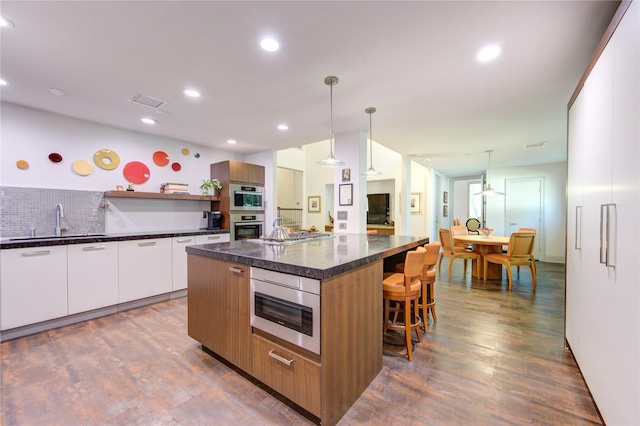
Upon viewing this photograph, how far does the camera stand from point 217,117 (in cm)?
333

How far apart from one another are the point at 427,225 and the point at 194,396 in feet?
22.6

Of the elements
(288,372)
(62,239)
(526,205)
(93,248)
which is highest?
(526,205)

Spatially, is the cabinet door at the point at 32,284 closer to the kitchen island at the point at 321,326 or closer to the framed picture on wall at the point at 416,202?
the kitchen island at the point at 321,326

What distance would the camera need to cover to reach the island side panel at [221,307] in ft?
5.71

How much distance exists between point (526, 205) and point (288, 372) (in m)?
7.66

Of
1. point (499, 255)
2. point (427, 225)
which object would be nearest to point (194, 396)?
point (499, 255)

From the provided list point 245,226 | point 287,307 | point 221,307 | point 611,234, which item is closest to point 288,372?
point 287,307

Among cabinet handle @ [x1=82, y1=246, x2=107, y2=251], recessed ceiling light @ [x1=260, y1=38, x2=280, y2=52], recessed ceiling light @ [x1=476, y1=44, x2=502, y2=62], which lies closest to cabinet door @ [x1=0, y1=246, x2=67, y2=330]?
cabinet handle @ [x1=82, y1=246, x2=107, y2=251]

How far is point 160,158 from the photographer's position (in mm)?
4133

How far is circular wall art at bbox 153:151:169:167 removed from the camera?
408 centimetres

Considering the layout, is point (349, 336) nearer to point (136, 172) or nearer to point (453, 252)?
point (136, 172)

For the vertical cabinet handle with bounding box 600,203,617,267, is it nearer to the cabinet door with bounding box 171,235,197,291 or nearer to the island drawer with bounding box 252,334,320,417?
the island drawer with bounding box 252,334,320,417

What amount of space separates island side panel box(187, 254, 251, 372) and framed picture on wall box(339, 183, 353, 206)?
2475 millimetres

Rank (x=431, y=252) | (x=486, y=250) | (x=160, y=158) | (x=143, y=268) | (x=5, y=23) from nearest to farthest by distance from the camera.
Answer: (x=5, y=23) → (x=431, y=252) → (x=143, y=268) → (x=160, y=158) → (x=486, y=250)
